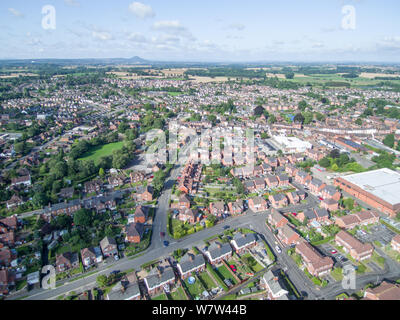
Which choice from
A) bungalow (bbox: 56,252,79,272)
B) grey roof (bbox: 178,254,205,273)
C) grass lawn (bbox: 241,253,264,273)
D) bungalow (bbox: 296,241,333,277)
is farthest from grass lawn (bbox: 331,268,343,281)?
bungalow (bbox: 56,252,79,272)

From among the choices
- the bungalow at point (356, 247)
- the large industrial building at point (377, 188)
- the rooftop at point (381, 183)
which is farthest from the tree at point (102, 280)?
the rooftop at point (381, 183)

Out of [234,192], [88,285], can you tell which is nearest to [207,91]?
[234,192]

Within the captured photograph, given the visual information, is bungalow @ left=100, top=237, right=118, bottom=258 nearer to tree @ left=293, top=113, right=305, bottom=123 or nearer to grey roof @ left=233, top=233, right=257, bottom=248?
grey roof @ left=233, top=233, right=257, bottom=248

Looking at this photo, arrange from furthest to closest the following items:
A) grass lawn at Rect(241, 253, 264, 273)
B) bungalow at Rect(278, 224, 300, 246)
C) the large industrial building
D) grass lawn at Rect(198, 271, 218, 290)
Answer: the large industrial building < bungalow at Rect(278, 224, 300, 246) < grass lawn at Rect(241, 253, 264, 273) < grass lawn at Rect(198, 271, 218, 290)

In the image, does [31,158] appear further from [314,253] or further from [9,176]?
[314,253]

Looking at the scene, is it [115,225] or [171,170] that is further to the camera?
[171,170]

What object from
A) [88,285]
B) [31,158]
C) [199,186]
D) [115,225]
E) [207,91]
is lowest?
[88,285]

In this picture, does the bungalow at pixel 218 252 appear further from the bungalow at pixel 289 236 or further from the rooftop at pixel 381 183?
the rooftop at pixel 381 183
